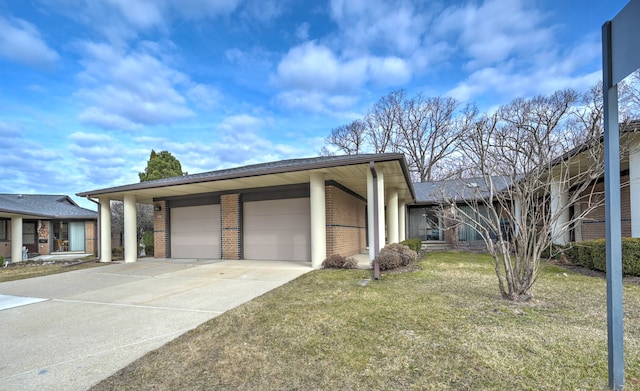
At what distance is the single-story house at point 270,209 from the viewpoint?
8898 mm

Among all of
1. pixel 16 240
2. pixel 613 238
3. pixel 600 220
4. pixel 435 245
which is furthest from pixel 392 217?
pixel 16 240

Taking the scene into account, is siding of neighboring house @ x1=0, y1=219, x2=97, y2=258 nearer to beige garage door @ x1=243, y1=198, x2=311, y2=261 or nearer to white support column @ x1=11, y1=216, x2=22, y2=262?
white support column @ x1=11, y1=216, x2=22, y2=262

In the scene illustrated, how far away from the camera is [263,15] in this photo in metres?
9.76

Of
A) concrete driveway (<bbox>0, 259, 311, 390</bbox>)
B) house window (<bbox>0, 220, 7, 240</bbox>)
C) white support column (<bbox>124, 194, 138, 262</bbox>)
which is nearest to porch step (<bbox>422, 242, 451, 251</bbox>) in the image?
concrete driveway (<bbox>0, 259, 311, 390</bbox>)

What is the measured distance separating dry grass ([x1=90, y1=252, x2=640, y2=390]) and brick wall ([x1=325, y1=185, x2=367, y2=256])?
4.84 metres

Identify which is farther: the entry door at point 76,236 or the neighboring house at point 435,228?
the entry door at point 76,236

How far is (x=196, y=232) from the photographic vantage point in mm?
12945

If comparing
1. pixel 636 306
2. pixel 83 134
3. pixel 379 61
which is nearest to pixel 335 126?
pixel 379 61

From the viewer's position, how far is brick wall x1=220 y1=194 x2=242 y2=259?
11.7m

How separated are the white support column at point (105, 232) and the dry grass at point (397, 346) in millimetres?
10739

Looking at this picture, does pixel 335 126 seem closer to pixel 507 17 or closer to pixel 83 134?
pixel 83 134

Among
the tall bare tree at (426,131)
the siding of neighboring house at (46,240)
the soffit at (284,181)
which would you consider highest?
the tall bare tree at (426,131)

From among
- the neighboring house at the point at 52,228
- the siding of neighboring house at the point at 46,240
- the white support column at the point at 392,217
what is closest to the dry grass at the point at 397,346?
the white support column at the point at 392,217

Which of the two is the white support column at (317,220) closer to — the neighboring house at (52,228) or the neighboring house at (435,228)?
the neighboring house at (435,228)
